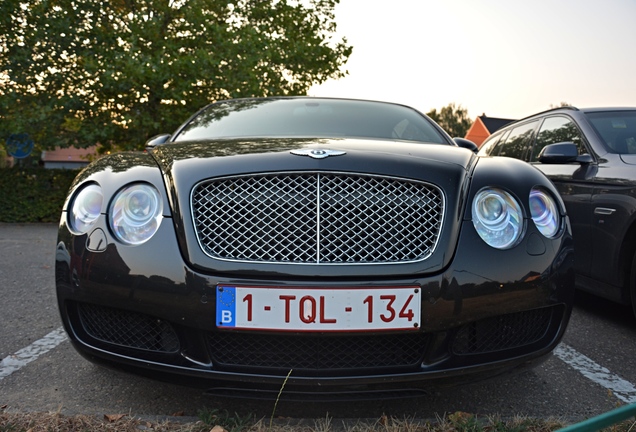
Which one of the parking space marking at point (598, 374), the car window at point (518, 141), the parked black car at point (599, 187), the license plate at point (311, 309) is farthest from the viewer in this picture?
the car window at point (518, 141)

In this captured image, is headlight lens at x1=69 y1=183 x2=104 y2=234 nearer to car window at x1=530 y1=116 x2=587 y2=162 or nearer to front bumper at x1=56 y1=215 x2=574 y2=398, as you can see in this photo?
front bumper at x1=56 y1=215 x2=574 y2=398

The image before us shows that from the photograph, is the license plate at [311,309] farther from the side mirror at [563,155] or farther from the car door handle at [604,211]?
the side mirror at [563,155]

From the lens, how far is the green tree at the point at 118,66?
11781 mm

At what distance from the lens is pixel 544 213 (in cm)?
215

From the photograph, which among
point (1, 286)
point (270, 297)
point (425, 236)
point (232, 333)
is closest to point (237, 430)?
point (232, 333)

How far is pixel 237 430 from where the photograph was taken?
5.98 ft

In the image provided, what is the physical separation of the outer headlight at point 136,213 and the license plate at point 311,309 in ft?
1.32

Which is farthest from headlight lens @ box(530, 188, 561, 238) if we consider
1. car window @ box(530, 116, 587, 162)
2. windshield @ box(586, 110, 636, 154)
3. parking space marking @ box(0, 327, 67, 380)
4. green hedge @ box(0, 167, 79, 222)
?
green hedge @ box(0, 167, 79, 222)

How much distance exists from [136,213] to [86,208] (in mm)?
214

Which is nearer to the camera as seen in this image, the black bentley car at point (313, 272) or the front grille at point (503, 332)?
the black bentley car at point (313, 272)

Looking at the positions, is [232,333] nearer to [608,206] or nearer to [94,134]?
[608,206]

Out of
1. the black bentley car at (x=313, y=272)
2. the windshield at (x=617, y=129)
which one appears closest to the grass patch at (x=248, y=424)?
the black bentley car at (x=313, y=272)

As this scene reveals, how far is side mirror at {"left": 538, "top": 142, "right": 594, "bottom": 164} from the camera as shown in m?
3.65

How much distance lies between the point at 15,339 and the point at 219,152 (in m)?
1.79
